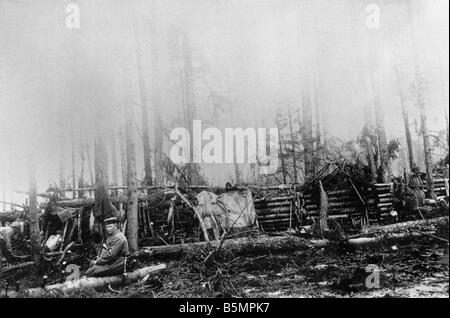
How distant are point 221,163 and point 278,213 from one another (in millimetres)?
2678

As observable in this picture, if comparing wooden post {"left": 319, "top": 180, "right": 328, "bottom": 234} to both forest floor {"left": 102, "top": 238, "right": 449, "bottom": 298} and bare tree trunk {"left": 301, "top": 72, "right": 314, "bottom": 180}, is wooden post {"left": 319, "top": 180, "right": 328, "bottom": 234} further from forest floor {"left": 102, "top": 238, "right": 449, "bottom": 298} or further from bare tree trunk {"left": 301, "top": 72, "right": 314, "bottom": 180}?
bare tree trunk {"left": 301, "top": 72, "right": 314, "bottom": 180}

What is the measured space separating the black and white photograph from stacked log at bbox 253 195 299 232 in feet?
0.15

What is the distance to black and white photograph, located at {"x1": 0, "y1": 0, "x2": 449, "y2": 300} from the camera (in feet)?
19.8

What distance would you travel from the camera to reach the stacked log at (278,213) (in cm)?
1011

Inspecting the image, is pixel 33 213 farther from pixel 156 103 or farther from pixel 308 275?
pixel 156 103

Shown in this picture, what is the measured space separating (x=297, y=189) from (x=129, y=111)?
566cm

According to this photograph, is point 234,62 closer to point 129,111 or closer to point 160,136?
point 129,111

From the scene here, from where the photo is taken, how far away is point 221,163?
29.2 ft

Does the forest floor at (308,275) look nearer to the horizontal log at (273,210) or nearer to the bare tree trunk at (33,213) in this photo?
the bare tree trunk at (33,213)

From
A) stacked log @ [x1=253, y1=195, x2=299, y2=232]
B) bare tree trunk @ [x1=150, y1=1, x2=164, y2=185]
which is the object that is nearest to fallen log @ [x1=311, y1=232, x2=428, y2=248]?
stacked log @ [x1=253, y1=195, x2=299, y2=232]

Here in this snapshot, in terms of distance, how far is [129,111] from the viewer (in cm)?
810

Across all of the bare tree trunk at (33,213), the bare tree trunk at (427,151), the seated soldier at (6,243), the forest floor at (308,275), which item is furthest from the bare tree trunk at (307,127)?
the seated soldier at (6,243)

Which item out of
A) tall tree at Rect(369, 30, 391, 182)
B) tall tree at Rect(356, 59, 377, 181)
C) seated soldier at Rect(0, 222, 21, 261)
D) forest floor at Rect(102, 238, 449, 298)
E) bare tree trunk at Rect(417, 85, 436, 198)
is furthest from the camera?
bare tree trunk at Rect(417, 85, 436, 198)
